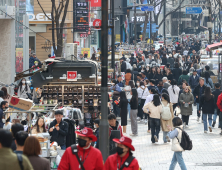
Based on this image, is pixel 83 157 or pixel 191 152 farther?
pixel 191 152

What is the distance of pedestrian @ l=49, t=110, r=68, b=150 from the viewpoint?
392 inches

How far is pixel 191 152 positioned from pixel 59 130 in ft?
12.9

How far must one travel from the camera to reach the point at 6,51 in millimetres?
18703

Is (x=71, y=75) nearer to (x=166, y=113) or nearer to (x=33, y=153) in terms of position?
(x=166, y=113)

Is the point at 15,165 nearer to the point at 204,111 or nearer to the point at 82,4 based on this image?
the point at 204,111

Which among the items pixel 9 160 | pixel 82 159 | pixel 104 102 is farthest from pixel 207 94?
pixel 9 160

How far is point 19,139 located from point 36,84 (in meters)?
11.7

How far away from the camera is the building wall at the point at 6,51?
1864 cm

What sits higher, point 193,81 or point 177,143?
point 193,81

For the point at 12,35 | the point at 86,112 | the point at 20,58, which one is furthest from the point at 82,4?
the point at 86,112

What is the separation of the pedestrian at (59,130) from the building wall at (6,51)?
9.07 meters

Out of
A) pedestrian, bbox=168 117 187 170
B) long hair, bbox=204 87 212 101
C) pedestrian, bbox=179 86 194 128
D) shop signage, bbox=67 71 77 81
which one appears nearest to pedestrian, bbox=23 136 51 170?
pedestrian, bbox=168 117 187 170

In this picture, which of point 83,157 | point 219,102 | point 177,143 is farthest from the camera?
point 219,102

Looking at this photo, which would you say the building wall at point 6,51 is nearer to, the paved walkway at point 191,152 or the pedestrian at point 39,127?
the paved walkway at point 191,152
